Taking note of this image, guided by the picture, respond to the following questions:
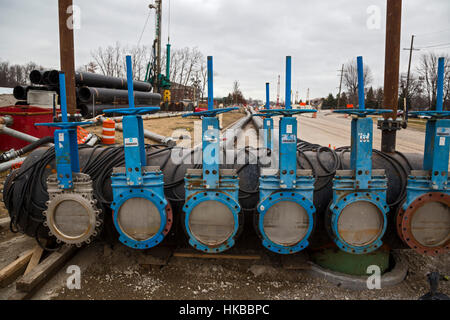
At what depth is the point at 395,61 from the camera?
352 centimetres

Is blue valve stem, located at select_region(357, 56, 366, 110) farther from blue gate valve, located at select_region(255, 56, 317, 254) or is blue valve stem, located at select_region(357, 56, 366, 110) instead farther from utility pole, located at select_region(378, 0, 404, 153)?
utility pole, located at select_region(378, 0, 404, 153)

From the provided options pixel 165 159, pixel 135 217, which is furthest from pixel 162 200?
pixel 165 159

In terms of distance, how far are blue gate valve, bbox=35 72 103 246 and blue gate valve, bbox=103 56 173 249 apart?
246 mm

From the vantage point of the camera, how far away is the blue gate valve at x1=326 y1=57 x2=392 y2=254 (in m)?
2.65

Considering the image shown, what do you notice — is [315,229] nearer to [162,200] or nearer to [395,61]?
[162,200]

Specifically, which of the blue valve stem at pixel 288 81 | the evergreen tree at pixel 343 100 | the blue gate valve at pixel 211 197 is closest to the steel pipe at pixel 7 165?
the blue gate valve at pixel 211 197

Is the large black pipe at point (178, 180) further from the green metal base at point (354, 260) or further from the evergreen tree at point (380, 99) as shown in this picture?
the evergreen tree at point (380, 99)

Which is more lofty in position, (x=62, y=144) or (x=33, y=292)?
(x=62, y=144)

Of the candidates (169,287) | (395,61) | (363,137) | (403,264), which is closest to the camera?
(363,137)

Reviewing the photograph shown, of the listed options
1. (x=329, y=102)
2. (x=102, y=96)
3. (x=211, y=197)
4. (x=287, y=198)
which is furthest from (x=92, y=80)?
(x=329, y=102)

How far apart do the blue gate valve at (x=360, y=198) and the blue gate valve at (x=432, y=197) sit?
0.25m

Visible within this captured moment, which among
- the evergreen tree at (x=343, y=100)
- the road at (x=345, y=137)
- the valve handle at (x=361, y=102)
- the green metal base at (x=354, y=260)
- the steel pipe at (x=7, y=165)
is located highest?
the evergreen tree at (x=343, y=100)

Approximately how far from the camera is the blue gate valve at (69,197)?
2.71 metres

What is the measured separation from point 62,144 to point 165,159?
1001 mm
